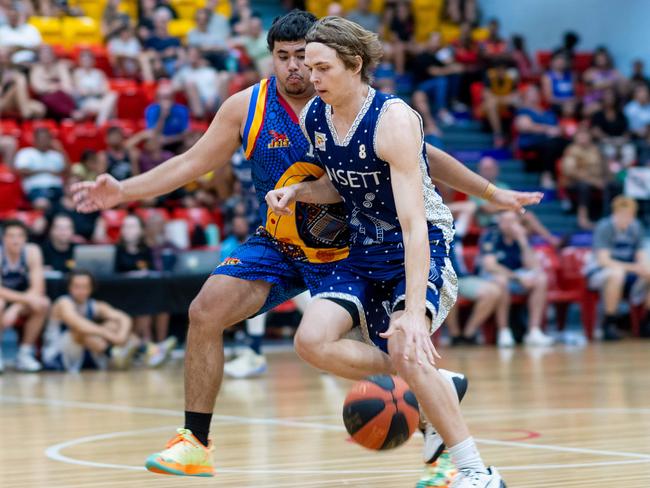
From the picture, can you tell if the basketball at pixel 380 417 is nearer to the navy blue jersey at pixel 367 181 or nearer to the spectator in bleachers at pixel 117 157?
the navy blue jersey at pixel 367 181

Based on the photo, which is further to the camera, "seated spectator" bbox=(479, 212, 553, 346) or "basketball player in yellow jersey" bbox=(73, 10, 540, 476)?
"seated spectator" bbox=(479, 212, 553, 346)

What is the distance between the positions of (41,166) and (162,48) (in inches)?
148

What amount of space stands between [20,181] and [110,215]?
1.03 meters

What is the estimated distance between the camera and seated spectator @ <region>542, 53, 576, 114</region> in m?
19.2

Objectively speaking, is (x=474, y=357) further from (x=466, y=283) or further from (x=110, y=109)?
(x=110, y=109)

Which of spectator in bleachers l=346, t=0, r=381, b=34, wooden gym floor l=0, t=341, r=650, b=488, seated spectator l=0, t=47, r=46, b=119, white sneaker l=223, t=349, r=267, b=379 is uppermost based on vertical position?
spectator in bleachers l=346, t=0, r=381, b=34

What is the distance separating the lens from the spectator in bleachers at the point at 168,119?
1457cm

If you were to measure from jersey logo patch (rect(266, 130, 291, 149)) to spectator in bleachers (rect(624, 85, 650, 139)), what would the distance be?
1389 centimetres

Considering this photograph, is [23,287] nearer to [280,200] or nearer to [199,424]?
[199,424]

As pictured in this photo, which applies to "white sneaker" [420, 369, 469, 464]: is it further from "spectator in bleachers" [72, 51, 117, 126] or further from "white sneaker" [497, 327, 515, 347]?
"spectator in bleachers" [72, 51, 117, 126]

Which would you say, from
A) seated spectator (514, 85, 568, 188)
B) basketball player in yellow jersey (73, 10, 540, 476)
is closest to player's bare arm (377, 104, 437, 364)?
basketball player in yellow jersey (73, 10, 540, 476)

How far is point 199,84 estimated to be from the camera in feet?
51.6

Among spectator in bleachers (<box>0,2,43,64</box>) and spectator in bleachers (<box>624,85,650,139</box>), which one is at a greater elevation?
spectator in bleachers (<box>0,2,43,64</box>)

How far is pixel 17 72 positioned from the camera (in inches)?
552
